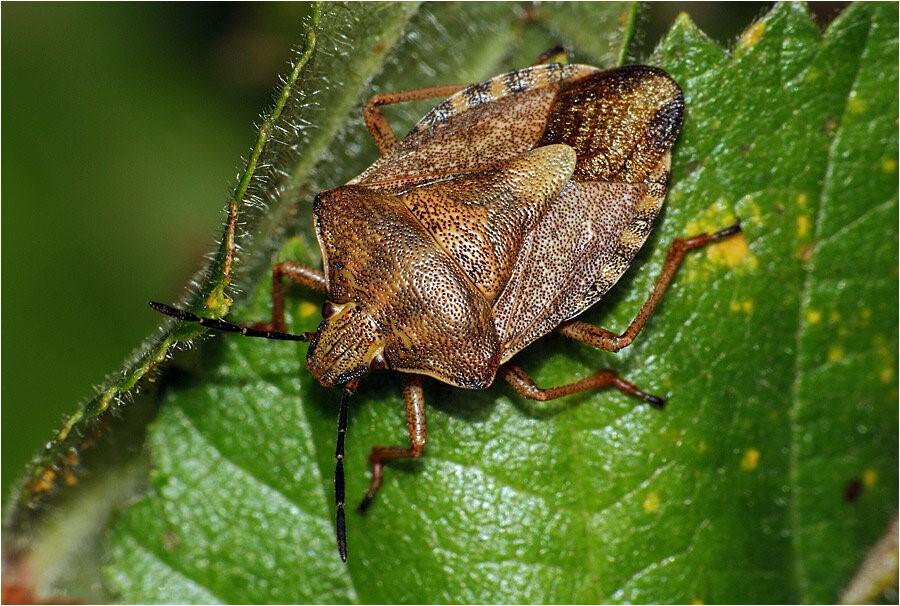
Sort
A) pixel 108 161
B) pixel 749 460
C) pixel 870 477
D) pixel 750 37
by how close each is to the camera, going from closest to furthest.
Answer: pixel 750 37, pixel 749 460, pixel 870 477, pixel 108 161

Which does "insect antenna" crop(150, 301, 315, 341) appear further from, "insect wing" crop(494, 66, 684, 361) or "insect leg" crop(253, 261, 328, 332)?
"insect wing" crop(494, 66, 684, 361)

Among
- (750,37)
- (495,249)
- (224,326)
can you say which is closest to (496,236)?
(495,249)

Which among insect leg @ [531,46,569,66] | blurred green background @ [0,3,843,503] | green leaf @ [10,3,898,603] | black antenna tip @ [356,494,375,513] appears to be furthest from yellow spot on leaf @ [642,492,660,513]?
blurred green background @ [0,3,843,503]

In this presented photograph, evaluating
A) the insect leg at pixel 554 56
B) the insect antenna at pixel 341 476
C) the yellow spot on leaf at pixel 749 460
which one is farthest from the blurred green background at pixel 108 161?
A: the yellow spot on leaf at pixel 749 460

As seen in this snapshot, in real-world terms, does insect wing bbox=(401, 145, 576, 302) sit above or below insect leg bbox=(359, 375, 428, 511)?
above

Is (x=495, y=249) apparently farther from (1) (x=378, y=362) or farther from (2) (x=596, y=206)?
(1) (x=378, y=362)

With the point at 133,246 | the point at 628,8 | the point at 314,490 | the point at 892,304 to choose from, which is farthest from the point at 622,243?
the point at 133,246

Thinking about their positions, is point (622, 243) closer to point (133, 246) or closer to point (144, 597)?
point (144, 597)
